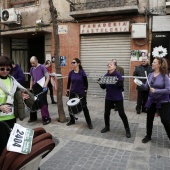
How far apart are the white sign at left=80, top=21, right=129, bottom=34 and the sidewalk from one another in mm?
4506

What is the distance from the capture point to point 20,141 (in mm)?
1994

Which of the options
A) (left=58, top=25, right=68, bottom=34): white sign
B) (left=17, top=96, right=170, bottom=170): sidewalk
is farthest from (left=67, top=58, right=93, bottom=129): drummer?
(left=58, top=25, right=68, bottom=34): white sign

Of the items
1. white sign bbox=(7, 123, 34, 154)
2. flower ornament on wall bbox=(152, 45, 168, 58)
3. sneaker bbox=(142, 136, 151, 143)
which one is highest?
flower ornament on wall bbox=(152, 45, 168, 58)

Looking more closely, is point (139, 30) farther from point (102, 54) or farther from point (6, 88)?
point (6, 88)

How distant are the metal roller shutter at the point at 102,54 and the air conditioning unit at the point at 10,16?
373 centimetres

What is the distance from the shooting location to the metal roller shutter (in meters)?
9.65

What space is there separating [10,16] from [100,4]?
187 inches

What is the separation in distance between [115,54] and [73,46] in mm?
2040

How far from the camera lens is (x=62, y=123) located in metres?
6.06

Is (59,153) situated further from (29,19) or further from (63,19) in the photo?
(29,19)

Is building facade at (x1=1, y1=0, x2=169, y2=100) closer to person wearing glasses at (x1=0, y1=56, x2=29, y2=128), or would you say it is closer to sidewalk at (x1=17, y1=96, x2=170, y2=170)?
sidewalk at (x1=17, y1=96, x2=170, y2=170)

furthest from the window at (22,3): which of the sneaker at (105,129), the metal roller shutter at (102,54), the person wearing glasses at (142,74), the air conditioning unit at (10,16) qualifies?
the sneaker at (105,129)

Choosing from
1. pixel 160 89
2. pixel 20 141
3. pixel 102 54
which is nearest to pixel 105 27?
pixel 102 54

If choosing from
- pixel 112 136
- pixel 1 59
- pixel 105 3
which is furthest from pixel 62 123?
pixel 105 3
